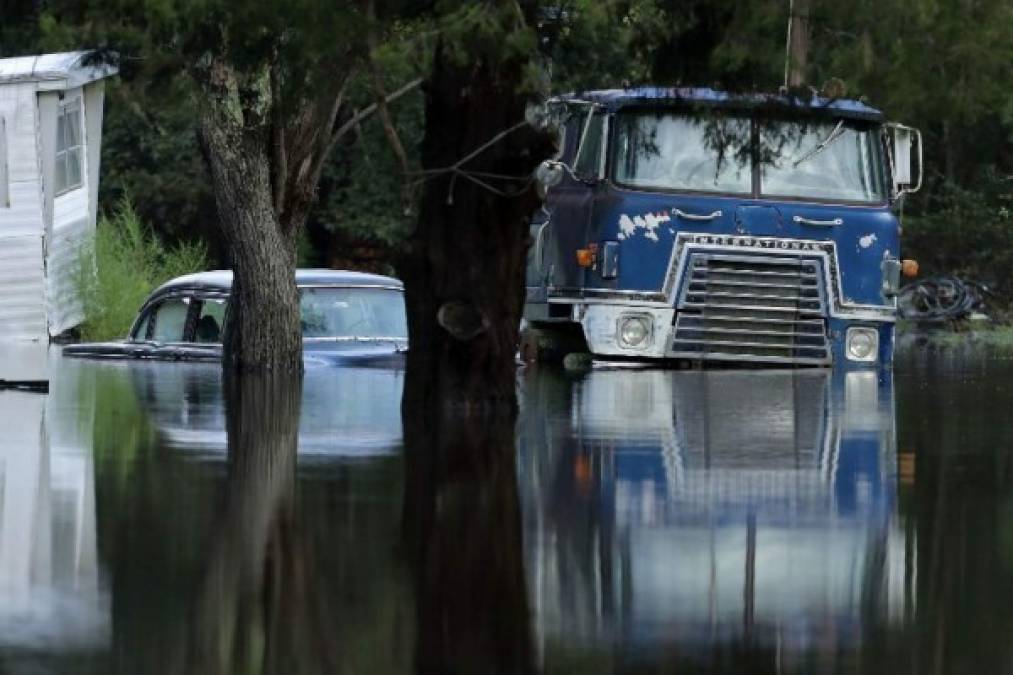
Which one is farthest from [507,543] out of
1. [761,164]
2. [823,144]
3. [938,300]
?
[938,300]

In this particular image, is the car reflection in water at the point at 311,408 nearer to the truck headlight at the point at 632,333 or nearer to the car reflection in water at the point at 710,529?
the car reflection in water at the point at 710,529

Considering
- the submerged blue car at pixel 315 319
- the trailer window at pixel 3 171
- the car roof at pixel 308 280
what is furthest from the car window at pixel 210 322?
the trailer window at pixel 3 171

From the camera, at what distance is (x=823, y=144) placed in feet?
78.9

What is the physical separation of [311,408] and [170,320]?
8.24 metres

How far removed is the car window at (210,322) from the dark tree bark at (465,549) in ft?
33.1

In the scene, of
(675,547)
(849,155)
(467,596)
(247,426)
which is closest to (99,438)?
(247,426)

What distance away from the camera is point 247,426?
Result: 638 inches

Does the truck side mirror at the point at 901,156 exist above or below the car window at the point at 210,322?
above

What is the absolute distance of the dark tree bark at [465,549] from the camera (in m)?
7.37

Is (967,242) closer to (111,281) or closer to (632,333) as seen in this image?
(111,281)

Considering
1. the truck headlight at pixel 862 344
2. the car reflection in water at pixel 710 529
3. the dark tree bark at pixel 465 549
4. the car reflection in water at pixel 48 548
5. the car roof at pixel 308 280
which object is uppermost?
the car roof at pixel 308 280

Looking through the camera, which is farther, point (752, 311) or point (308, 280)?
Result: point (308, 280)

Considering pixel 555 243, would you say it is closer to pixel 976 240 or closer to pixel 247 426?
pixel 247 426

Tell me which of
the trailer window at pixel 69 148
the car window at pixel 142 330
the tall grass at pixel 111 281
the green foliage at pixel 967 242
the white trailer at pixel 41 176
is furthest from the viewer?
the green foliage at pixel 967 242
